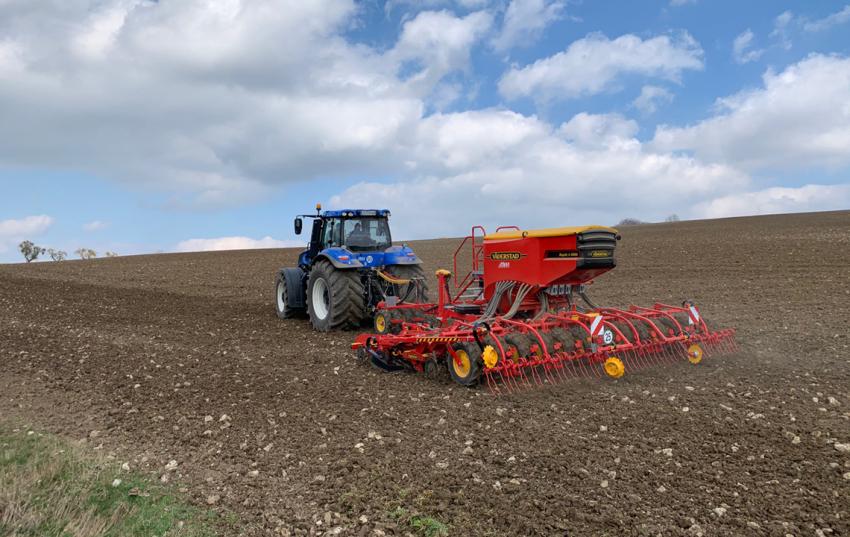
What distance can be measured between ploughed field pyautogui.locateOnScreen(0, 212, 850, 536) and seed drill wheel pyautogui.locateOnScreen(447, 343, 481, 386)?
0.64ft

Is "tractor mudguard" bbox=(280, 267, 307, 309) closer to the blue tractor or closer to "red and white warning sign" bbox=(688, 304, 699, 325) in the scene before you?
the blue tractor

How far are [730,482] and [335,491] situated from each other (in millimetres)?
2698

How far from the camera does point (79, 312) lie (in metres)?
12.7

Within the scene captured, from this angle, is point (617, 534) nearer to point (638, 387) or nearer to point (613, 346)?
point (638, 387)

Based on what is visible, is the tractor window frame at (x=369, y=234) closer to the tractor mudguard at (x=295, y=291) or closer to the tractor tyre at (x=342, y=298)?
the tractor tyre at (x=342, y=298)

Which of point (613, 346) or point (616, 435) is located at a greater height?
point (613, 346)

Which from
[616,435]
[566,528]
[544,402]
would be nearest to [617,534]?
[566,528]

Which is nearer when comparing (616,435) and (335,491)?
(335,491)

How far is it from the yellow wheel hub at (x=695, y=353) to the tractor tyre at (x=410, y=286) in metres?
4.49

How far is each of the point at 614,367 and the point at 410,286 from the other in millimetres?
4558

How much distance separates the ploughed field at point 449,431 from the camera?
3.90 m

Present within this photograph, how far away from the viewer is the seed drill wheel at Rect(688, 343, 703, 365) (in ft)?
23.5

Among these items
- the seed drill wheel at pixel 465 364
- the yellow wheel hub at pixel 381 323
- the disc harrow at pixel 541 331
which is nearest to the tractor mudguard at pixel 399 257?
the yellow wheel hub at pixel 381 323

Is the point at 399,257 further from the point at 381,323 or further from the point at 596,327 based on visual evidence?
the point at 596,327
